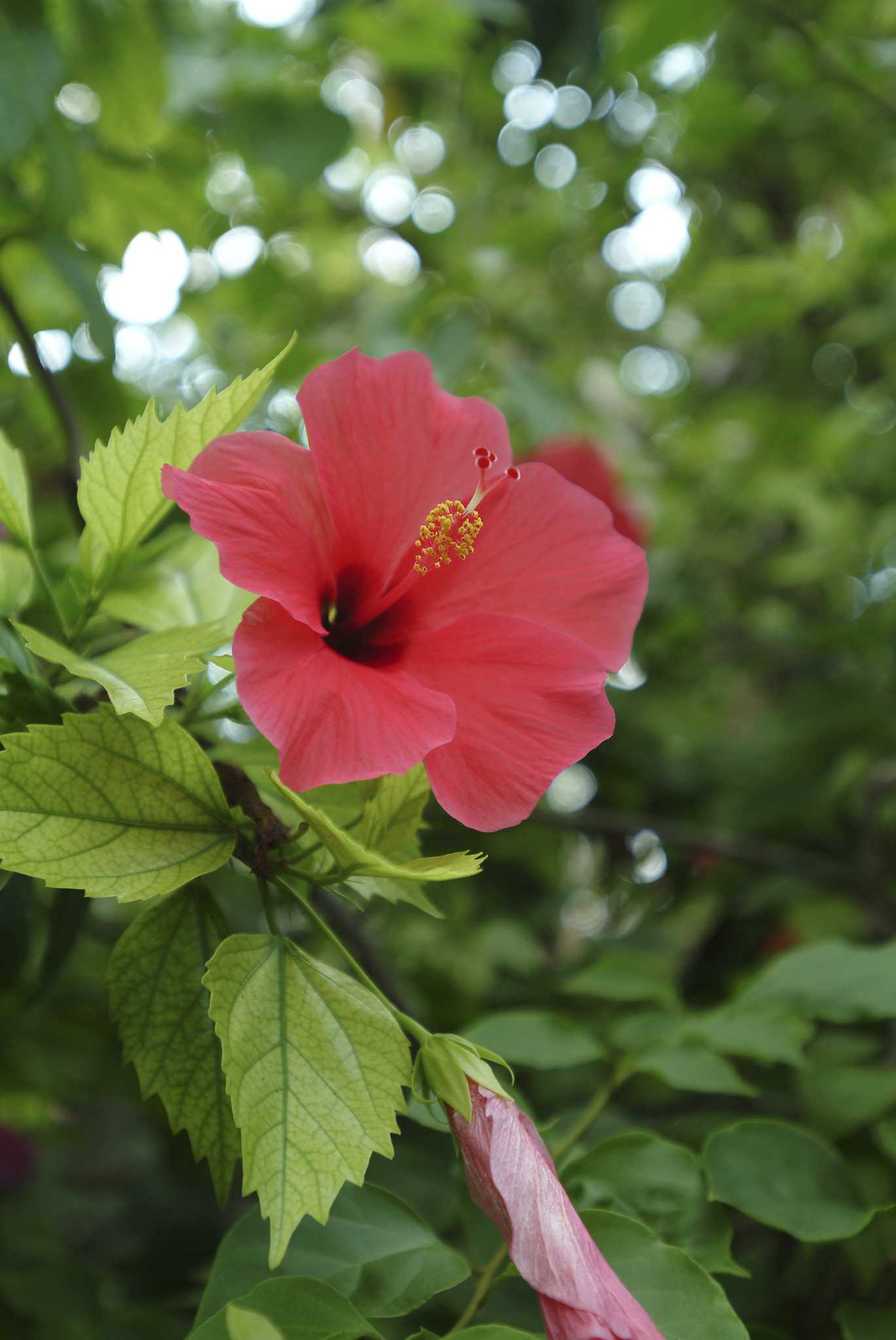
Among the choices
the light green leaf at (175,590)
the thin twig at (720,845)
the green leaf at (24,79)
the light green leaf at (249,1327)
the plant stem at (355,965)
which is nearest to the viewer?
the light green leaf at (249,1327)

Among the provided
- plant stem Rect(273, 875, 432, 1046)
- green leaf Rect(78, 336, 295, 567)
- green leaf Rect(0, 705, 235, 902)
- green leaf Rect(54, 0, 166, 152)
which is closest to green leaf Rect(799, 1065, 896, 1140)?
plant stem Rect(273, 875, 432, 1046)

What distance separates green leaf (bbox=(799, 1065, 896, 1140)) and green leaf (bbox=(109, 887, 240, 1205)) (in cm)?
45

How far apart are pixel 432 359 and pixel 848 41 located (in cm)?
77

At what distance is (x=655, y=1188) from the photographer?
0.59 meters

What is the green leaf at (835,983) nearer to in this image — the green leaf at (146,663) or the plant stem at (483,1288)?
the plant stem at (483,1288)

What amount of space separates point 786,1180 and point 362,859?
1.26 ft

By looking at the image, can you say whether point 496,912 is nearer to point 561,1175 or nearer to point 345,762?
point 561,1175

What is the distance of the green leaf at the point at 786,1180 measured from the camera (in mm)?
583

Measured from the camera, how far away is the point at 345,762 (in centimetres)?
43

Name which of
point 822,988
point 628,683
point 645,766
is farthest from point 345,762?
point 645,766

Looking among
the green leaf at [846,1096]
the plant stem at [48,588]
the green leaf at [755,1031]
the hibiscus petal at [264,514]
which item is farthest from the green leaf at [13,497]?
the green leaf at [846,1096]

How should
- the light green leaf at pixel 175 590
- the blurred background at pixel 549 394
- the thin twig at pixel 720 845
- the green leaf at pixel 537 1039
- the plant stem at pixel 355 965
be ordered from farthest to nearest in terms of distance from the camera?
the thin twig at pixel 720 845 → the blurred background at pixel 549 394 → the green leaf at pixel 537 1039 → the light green leaf at pixel 175 590 → the plant stem at pixel 355 965

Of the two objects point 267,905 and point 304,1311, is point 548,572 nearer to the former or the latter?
point 267,905

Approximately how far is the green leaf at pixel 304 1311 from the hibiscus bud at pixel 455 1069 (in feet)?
0.32
